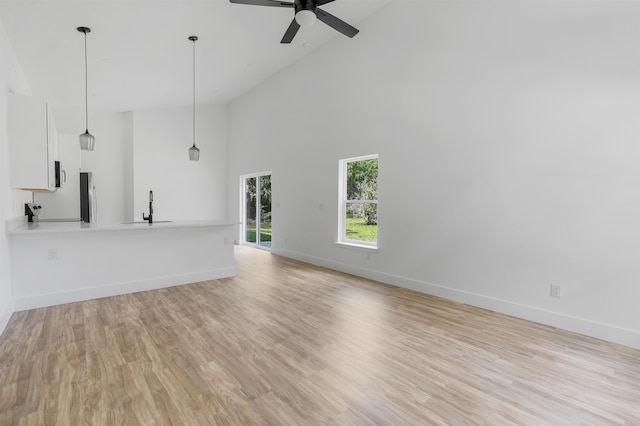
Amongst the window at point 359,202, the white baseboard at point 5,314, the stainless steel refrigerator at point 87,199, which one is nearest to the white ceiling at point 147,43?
the stainless steel refrigerator at point 87,199

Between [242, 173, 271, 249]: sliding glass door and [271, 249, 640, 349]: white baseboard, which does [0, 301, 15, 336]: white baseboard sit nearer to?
[271, 249, 640, 349]: white baseboard

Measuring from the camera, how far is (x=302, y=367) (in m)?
2.29

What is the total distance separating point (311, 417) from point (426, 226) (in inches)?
115

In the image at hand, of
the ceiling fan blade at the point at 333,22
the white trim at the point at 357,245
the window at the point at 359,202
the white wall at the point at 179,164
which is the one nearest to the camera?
the ceiling fan blade at the point at 333,22

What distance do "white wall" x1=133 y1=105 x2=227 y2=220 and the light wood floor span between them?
477 centimetres

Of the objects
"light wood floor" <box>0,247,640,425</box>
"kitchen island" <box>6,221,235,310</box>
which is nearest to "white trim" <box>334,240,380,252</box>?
"light wood floor" <box>0,247,640,425</box>

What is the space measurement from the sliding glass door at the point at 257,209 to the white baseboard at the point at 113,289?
2923 millimetres

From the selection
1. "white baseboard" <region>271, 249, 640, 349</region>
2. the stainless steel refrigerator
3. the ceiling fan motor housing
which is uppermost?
the ceiling fan motor housing

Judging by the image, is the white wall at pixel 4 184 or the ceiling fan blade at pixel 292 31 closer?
the white wall at pixel 4 184

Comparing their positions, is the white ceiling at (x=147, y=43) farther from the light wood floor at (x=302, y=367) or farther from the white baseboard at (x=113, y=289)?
the light wood floor at (x=302, y=367)

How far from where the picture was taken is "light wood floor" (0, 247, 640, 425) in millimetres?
1809

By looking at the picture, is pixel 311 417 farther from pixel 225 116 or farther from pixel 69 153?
pixel 225 116

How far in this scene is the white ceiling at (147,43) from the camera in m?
3.42

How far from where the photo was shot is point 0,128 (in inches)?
114
